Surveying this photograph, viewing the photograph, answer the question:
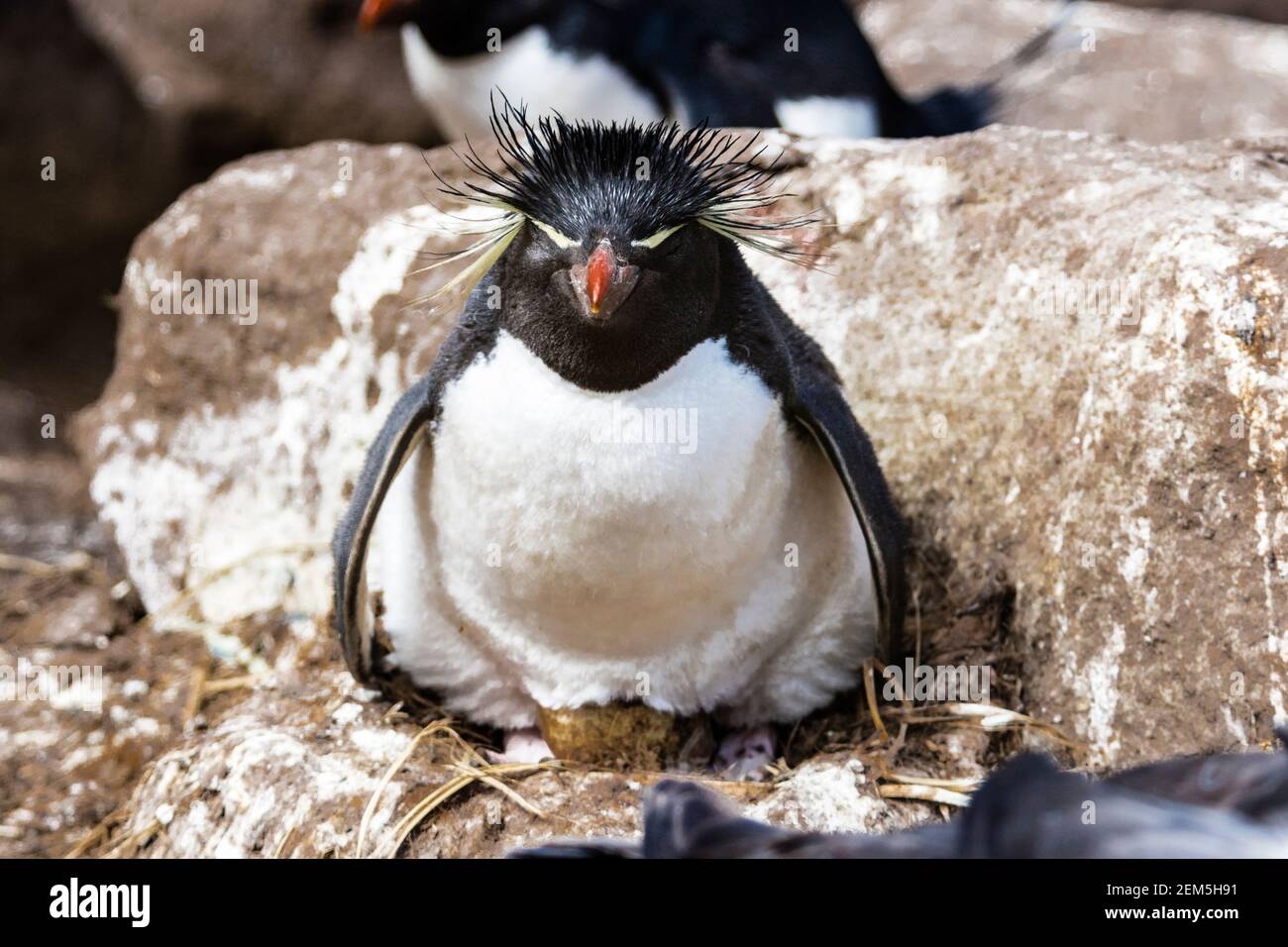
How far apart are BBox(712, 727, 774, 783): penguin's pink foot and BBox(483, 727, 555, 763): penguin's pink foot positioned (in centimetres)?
38

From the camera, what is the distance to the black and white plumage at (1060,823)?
1513 mm

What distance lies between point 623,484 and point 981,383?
1.10 meters

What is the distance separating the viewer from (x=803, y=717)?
312 cm

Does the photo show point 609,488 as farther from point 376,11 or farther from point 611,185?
point 376,11

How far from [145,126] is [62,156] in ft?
1.48

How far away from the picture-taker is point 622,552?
2617 mm

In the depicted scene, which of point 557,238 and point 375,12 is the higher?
point 375,12

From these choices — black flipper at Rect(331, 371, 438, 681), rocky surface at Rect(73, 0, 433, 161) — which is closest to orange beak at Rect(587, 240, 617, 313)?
black flipper at Rect(331, 371, 438, 681)

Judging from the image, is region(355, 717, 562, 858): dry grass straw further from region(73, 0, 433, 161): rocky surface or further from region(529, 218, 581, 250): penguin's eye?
region(73, 0, 433, 161): rocky surface

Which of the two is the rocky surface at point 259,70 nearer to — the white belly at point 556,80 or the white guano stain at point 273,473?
the white belly at point 556,80

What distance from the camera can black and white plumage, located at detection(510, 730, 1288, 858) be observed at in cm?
151

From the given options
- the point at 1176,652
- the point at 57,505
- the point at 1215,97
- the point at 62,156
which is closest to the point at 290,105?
the point at 62,156

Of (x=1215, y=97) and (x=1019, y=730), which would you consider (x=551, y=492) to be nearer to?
(x=1019, y=730)

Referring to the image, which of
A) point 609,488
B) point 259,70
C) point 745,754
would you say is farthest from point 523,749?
point 259,70
